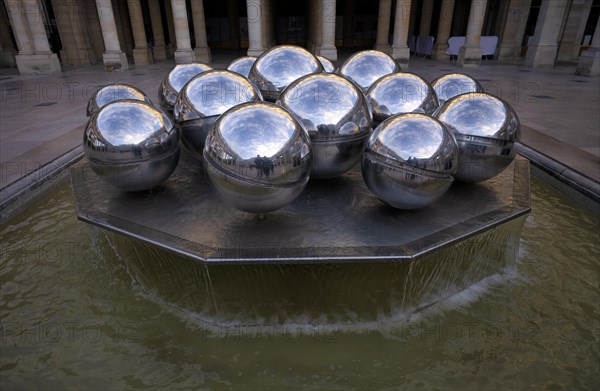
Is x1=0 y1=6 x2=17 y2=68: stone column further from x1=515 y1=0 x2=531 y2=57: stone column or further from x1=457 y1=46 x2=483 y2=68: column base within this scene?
x1=515 y1=0 x2=531 y2=57: stone column

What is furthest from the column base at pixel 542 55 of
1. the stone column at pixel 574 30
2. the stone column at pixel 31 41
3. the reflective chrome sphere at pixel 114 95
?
the stone column at pixel 31 41

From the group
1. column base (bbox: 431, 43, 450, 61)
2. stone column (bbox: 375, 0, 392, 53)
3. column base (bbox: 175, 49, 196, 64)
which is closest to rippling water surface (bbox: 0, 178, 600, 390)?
column base (bbox: 175, 49, 196, 64)

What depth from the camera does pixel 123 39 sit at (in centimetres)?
2808

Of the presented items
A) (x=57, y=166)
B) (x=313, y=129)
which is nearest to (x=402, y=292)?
(x=313, y=129)

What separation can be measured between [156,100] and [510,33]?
24.0m

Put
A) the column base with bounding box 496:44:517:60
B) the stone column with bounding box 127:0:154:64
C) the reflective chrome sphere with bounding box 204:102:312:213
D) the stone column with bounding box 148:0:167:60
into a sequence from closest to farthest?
the reflective chrome sphere with bounding box 204:102:312:213
the stone column with bounding box 127:0:154:64
the column base with bounding box 496:44:517:60
the stone column with bounding box 148:0:167:60

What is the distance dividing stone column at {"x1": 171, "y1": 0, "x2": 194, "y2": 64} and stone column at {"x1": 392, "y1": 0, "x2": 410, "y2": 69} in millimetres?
12194

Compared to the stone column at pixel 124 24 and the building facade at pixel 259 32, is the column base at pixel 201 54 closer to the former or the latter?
the building facade at pixel 259 32

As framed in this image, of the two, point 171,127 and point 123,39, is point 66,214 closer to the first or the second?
point 171,127

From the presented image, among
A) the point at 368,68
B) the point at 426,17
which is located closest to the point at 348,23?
the point at 426,17

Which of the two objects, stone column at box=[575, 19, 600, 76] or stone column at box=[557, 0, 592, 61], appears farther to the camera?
stone column at box=[557, 0, 592, 61]

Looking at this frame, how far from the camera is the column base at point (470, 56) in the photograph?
71.2 feet

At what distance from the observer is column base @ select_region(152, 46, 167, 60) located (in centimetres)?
2802

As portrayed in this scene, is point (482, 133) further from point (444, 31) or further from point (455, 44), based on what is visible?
point (444, 31)
